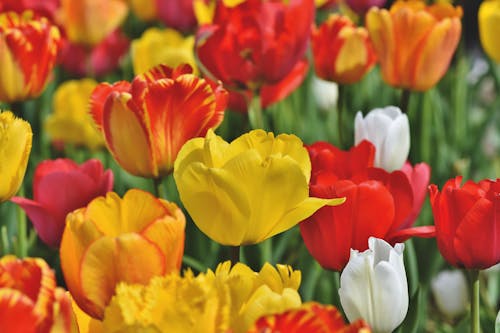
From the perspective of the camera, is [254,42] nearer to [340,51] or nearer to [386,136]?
[340,51]

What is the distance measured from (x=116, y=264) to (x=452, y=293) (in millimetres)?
1079

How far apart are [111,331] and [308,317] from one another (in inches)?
6.4

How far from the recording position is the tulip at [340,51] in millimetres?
1676

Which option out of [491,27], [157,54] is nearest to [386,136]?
[491,27]

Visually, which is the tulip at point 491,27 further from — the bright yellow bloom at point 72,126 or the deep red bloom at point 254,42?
the bright yellow bloom at point 72,126

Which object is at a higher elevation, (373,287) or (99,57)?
(373,287)

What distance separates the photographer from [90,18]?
7.85 feet

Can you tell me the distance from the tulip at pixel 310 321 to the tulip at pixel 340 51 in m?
1.05

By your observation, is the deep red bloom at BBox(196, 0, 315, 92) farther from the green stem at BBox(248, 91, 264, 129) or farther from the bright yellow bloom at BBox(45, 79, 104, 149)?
the bright yellow bloom at BBox(45, 79, 104, 149)

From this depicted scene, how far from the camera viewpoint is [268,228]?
995 mm

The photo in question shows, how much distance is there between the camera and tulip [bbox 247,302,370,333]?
2.13ft

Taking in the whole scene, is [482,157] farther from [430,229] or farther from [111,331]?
[111,331]

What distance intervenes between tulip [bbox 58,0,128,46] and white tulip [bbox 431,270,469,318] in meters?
1.06

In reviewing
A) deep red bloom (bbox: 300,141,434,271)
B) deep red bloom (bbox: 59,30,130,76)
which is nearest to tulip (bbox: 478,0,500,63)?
deep red bloom (bbox: 300,141,434,271)
